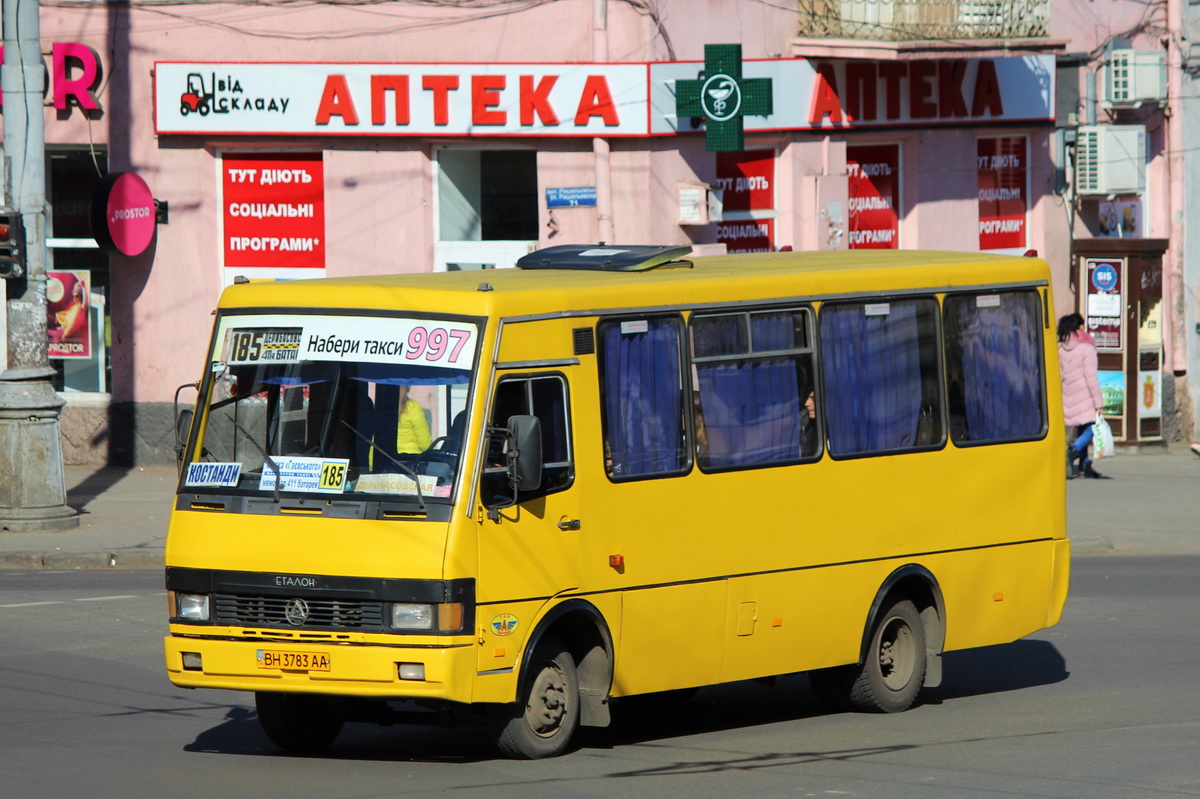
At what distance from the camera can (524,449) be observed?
866 centimetres

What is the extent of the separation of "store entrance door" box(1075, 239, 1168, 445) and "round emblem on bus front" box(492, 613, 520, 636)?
1845cm

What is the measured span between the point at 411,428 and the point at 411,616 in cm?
93

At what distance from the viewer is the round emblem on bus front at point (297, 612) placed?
8.67m

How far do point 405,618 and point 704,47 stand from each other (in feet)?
49.4

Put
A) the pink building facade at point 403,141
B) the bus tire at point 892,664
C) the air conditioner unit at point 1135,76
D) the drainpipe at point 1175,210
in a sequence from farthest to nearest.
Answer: the drainpipe at point 1175,210
the air conditioner unit at point 1135,76
the pink building facade at point 403,141
the bus tire at point 892,664

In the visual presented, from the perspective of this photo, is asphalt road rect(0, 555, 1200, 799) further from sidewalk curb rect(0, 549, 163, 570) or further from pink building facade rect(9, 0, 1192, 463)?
pink building facade rect(9, 0, 1192, 463)

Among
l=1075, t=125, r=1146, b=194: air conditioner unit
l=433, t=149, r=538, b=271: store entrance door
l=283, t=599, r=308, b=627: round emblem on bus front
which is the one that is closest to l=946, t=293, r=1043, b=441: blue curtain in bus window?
l=283, t=599, r=308, b=627: round emblem on bus front

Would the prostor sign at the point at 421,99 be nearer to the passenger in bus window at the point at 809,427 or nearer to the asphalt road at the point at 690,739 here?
the asphalt road at the point at 690,739

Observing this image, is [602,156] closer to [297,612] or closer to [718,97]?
[718,97]

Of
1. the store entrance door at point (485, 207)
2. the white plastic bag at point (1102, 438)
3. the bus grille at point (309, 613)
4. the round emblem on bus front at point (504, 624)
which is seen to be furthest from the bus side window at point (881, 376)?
the white plastic bag at point (1102, 438)

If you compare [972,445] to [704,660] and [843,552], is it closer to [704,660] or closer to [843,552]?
[843,552]

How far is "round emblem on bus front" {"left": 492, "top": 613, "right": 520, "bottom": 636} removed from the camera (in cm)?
869

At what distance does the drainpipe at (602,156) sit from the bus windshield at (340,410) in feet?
43.8

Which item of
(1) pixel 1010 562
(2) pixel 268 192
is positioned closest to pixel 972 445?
(1) pixel 1010 562
